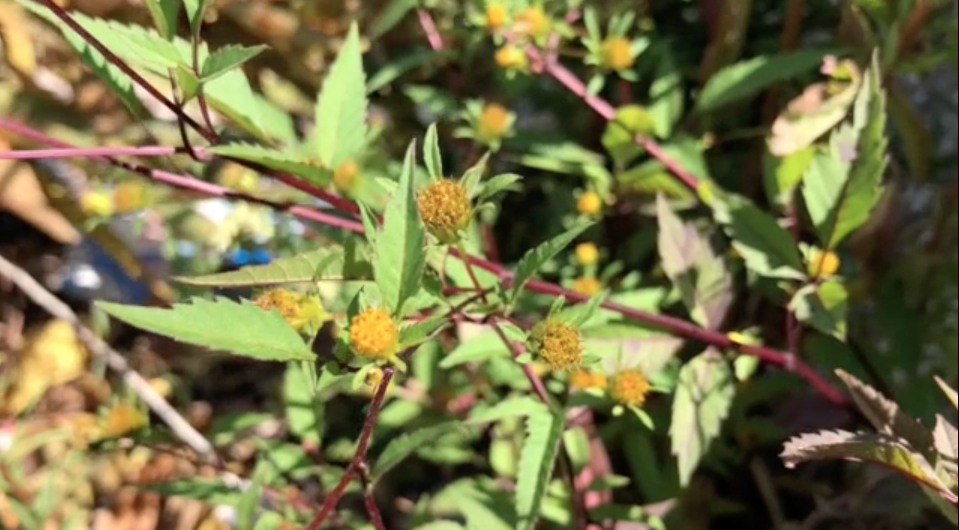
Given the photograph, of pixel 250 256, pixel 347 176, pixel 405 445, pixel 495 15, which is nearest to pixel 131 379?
pixel 250 256

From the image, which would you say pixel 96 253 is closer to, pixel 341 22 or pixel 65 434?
pixel 65 434

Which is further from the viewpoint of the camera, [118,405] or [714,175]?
[714,175]

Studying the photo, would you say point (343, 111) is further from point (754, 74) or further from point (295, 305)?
point (754, 74)

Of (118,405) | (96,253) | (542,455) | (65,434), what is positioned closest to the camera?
(542,455)

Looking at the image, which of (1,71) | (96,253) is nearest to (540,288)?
(1,71)

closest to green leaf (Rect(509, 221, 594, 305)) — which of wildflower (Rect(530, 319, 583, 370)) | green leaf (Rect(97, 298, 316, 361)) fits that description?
wildflower (Rect(530, 319, 583, 370))

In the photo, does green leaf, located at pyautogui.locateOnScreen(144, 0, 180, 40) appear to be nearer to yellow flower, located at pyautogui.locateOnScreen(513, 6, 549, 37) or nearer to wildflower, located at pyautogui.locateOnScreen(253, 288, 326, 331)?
wildflower, located at pyautogui.locateOnScreen(253, 288, 326, 331)
